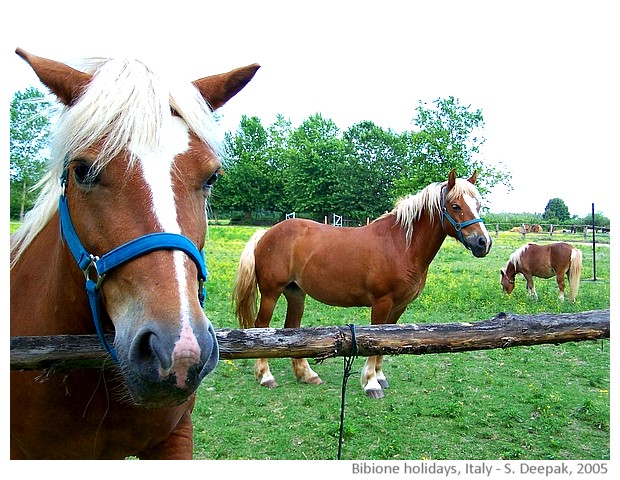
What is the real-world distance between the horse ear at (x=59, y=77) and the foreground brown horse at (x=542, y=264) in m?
10.9

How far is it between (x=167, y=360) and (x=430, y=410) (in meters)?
4.13

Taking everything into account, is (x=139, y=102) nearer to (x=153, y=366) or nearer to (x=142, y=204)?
(x=142, y=204)

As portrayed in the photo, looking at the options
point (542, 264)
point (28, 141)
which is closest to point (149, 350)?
point (28, 141)

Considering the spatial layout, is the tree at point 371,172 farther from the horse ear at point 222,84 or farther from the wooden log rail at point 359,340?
the horse ear at point 222,84

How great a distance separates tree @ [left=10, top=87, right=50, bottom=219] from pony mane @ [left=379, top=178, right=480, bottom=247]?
13.0 ft

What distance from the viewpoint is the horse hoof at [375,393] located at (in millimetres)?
5051

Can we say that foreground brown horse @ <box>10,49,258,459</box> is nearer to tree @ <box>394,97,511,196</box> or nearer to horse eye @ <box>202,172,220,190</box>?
horse eye @ <box>202,172,220,190</box>

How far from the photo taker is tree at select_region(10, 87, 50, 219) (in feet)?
6.21

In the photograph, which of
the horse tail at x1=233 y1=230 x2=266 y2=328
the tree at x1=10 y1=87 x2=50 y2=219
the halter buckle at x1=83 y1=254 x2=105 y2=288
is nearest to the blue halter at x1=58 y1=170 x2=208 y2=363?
the halter buckle at x1=83 y1=254 x2=105 y2=288

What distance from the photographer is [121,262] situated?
1295mm

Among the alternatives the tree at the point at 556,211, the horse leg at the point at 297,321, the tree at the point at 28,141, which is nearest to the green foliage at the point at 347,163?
the tree at the point at 556,211

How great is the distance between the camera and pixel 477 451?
3.84 m

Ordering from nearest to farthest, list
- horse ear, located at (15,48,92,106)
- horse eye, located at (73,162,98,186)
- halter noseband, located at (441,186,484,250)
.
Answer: horse eye, located at (73,162,98,186) → horse ear, located at (15,48,92,106) → halter noseband, located at (441,186,484,250)

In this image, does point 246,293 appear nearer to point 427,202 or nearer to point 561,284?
point 427,202
